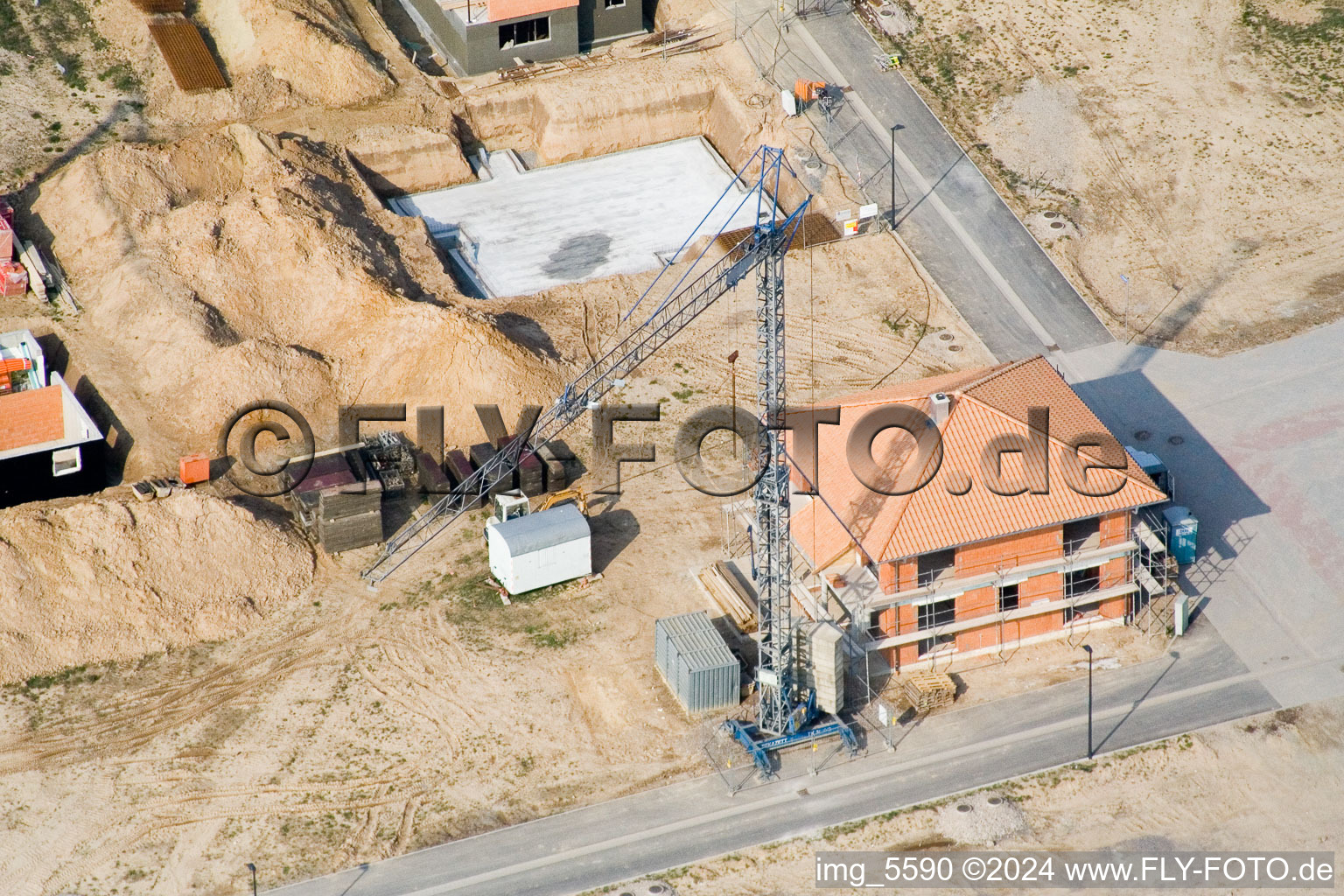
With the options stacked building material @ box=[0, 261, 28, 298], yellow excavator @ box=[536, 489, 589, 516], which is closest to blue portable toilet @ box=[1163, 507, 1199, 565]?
yellow excavator @ box=[536, 489, 589, 516]

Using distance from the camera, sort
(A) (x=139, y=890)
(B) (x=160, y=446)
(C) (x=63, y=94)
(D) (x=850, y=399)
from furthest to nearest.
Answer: (C) (x=63, y=94) → (B) (x=160, y=446) → (D) (x=850, y=399) → (A) (x=139, y=890)

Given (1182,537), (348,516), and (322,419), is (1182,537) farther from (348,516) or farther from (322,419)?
(322,419)

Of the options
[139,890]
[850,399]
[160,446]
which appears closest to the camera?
[139,890]

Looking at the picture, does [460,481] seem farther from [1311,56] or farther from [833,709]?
[1311,56]

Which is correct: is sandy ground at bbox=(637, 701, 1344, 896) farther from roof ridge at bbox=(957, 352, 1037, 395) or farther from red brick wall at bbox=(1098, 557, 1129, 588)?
roof ridge at bbox=(957, 352, 1037, 395)

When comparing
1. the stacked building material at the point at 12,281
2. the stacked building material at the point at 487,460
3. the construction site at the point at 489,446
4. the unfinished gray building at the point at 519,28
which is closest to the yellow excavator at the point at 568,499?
the construction site at the point at 489,446

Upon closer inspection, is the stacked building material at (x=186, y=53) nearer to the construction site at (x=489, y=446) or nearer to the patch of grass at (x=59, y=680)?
the construction site at (x=489, y=446)

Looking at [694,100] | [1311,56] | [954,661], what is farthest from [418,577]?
[1311,56]
